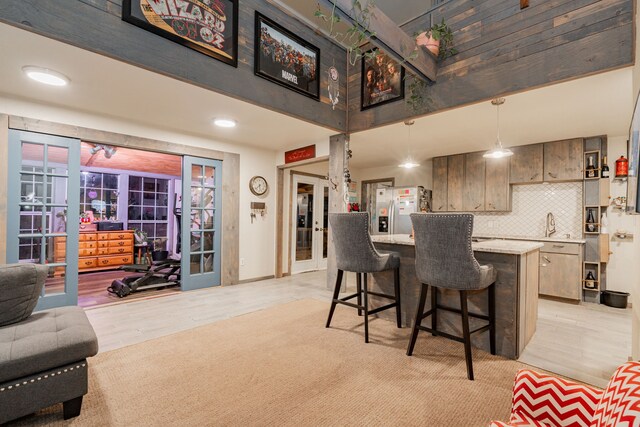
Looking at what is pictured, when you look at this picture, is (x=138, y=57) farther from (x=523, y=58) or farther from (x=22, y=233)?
(x=523, y=58)

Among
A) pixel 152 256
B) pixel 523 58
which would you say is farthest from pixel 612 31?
pixel 152 256

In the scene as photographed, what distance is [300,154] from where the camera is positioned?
5.22 m

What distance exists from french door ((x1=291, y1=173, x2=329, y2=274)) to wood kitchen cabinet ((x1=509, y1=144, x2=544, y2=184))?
361 cm

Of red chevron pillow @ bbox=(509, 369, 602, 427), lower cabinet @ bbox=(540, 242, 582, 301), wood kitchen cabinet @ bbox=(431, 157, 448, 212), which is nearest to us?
red chevron pillow @ bbox=(509, 369, 602, 427)

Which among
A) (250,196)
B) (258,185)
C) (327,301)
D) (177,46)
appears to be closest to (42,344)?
(177,46)

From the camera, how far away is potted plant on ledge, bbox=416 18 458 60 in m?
3.31

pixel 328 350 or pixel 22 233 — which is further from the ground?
pixel 22 233

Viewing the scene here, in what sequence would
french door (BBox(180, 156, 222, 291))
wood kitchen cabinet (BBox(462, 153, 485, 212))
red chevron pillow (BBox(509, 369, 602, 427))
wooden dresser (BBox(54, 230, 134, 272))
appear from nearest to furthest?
1. red chevron pillow (BBox(509, 369, 602, 427))
2. french door (BBox(180, 156, 222, 291))
3. wood kitchen cabinet (BBox(462, 153, 485, 212))
4. wooden dresser (BBox(54, 230, 134, 272))

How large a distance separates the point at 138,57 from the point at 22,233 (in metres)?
2.44

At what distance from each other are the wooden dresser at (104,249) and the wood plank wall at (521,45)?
6.78 m

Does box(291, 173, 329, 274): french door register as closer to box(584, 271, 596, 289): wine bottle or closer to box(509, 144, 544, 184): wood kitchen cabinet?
box(509, 144, 544, 184): wood kitchen cabinet

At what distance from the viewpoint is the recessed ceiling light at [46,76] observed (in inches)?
103

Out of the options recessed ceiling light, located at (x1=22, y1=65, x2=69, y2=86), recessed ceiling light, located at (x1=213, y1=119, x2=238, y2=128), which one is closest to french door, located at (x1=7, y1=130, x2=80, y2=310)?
recessed ceiling light, located at (x1=22, y1=65, x2=69, y2=86)

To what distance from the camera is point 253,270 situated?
5.41 meters
